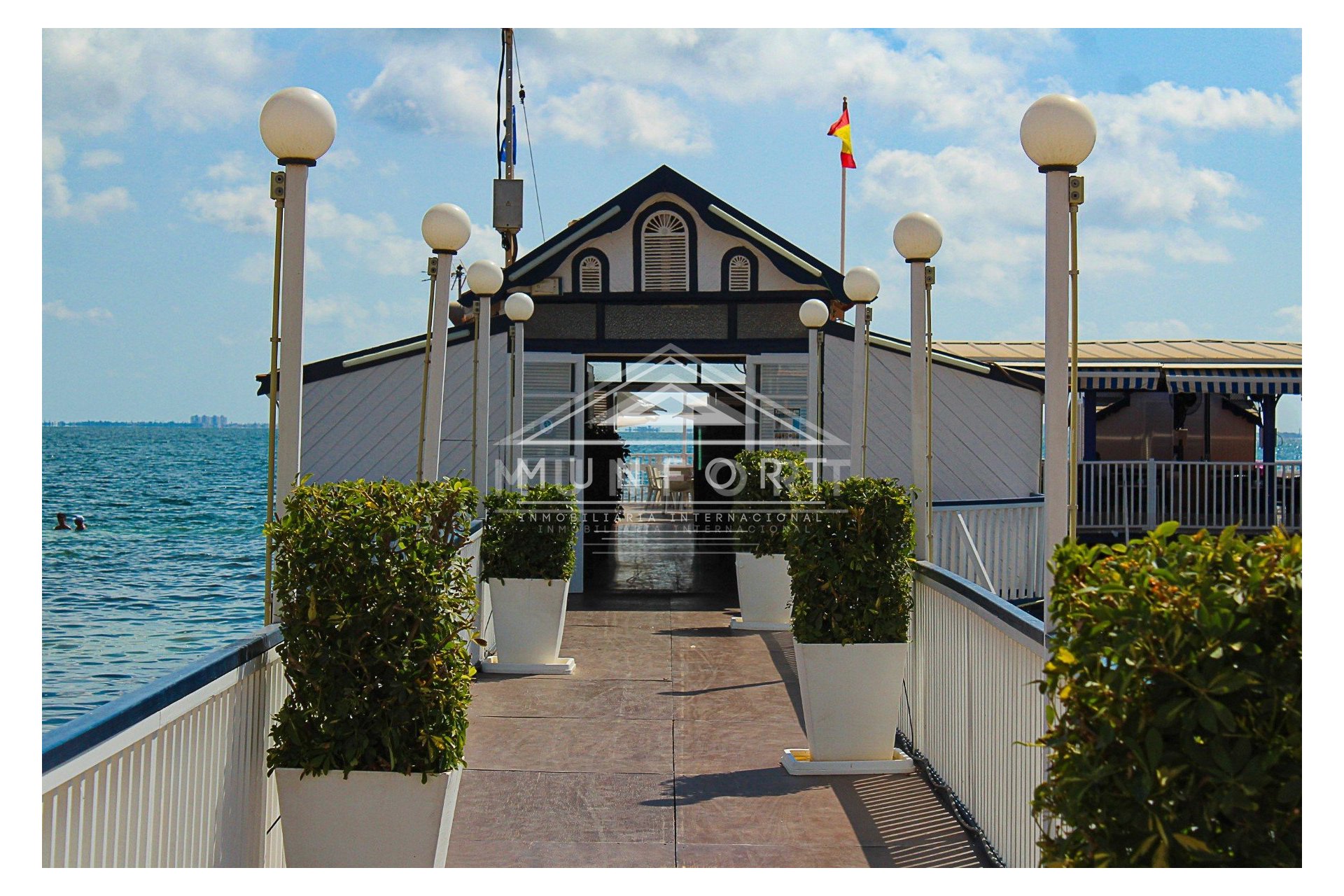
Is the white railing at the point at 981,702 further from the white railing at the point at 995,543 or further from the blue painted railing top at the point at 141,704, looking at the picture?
the white railing at the point at 995,543

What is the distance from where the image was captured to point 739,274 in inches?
513

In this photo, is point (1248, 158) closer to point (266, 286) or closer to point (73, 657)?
point (266, 286)

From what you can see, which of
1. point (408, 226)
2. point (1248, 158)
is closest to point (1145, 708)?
point (1248, 158)

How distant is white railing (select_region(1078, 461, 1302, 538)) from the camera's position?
46.6ft

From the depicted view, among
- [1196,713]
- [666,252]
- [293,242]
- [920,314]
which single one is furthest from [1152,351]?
[1196,713]

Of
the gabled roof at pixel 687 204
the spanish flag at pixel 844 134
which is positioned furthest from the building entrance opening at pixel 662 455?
the spanish flag at pixel 844 134

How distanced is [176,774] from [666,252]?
1038cm

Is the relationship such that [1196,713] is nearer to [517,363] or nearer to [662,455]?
[517,363]

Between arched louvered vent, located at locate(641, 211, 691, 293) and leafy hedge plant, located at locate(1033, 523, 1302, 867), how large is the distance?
1083 centimetres

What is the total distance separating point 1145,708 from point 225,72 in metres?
6.19

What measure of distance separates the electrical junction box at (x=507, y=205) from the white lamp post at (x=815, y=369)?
6.66m

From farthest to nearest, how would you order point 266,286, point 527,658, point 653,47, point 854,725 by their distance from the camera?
point 527,658
point 854,725
point 653,47
point 266,286

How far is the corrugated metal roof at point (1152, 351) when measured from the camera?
52.4ft

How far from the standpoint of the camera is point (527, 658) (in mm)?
8367
